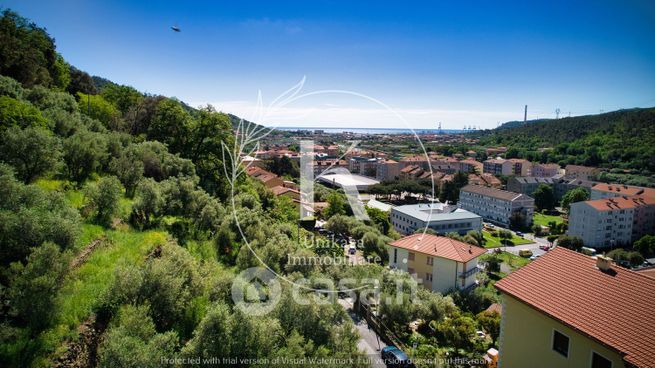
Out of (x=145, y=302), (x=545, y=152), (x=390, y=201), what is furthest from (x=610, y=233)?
(x=545, y=152)

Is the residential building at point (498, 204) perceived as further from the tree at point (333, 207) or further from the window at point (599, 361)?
the window at point (599, 361)

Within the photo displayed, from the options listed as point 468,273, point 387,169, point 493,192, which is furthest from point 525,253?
point 387,169

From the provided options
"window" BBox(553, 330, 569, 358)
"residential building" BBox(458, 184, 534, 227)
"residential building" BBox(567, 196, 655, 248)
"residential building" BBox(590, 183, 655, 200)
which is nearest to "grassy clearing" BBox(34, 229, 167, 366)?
"window" BBox(553, 330, 569, 358)

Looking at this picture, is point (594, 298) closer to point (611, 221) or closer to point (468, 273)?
point (468, 273)

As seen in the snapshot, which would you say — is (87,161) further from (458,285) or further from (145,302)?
(458,285)

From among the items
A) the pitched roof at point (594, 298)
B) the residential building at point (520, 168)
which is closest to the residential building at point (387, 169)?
the residential building at point (520, 168)

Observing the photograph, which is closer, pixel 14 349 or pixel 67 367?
pixel 14 349

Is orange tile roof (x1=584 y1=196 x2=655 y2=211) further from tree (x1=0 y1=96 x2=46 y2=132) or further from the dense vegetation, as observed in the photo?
tree (x1=0 y1=96 x2=46 y2=132)
